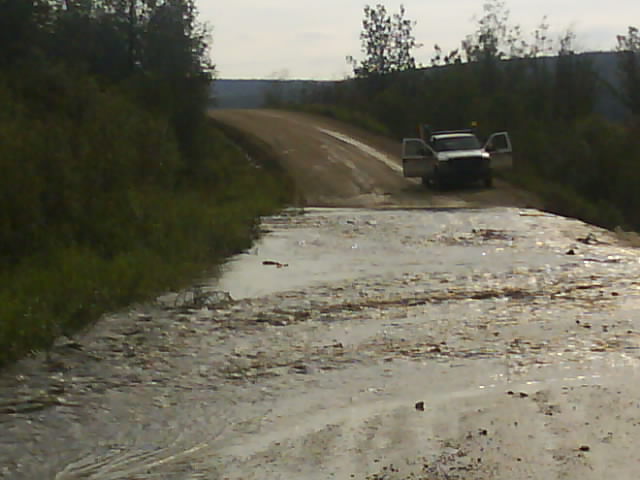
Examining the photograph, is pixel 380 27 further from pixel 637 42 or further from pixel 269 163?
pixel 269 163

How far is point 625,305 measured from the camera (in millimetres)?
11992

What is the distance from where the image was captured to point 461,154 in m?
31.7

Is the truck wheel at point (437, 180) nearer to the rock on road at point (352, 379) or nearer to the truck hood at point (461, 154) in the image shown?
the truck hood at point (461, 154)

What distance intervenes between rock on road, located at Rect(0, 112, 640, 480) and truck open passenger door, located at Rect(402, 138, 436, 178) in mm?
15741

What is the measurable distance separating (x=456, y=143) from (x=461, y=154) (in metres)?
0.71

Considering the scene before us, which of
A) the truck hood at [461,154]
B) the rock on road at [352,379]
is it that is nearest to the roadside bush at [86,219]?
the rock on road at [352,379]

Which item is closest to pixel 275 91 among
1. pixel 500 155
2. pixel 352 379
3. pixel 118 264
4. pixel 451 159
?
pixel 500 155

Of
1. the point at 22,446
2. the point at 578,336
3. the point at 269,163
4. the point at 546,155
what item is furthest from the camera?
the point at 546,155

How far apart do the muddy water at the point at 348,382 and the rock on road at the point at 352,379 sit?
0.02 meters

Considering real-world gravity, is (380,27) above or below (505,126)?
above

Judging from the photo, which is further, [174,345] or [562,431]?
[174,345]

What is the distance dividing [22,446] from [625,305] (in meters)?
7.31

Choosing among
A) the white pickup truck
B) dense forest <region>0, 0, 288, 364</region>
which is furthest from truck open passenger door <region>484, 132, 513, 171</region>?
dense forest <region>0, 0, 288, 364</region>

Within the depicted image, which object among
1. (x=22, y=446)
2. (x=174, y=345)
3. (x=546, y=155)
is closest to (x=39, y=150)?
(x=174, y=345)
